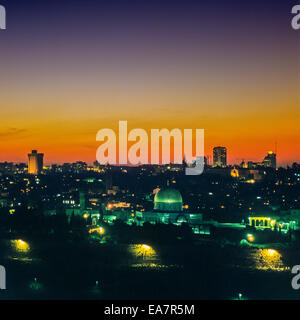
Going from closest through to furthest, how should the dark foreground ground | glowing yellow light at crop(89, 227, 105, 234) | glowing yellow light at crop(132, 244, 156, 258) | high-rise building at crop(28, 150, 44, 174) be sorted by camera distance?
the dark foreground ground → glowing yellow light at crop(132, 244, 156, 258) → glowing yellow light at crop(89, 227, 105, 234) → high-rise building at crop(28, 150, 44, 174)

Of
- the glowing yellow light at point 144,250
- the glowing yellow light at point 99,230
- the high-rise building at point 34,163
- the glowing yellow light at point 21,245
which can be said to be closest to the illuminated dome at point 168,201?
the glowing yellow light at point 99,230

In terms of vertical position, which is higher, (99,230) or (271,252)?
(99,230)

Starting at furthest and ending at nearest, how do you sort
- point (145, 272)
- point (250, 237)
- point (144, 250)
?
point (250, 237) → point (144, 250) → point (145, 272)

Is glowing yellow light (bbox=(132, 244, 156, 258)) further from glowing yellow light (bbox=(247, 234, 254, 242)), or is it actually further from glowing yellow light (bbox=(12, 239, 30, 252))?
glowing yellow light (bbox=(12, 239, 30, 252))

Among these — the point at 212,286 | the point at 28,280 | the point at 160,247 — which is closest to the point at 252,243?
the point at 160,247

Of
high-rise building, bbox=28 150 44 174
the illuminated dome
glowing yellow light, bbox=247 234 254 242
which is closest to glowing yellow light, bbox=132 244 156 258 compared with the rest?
glowing yellow light, bbox=247 234 254 242

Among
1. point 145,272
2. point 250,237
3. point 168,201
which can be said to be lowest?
point 145,272

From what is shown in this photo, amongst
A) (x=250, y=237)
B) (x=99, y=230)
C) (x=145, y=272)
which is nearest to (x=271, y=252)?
(x=250, y=237)

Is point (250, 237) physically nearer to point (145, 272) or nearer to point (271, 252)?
point (271, 252)
